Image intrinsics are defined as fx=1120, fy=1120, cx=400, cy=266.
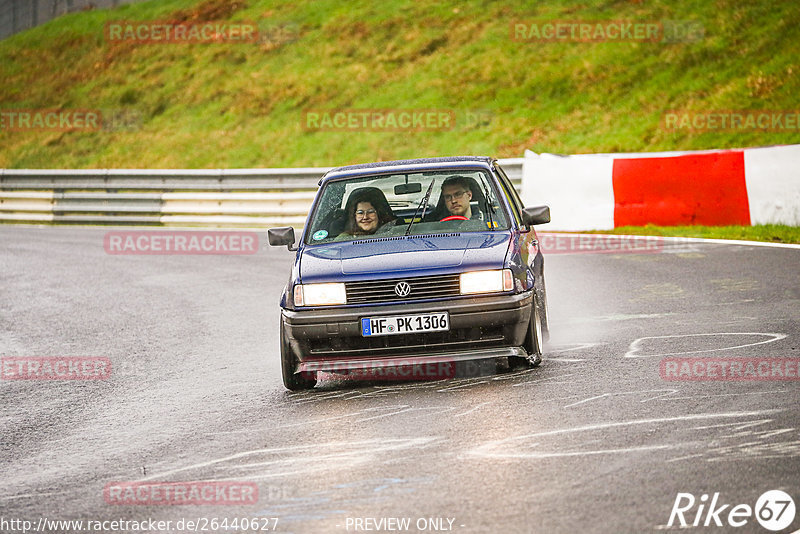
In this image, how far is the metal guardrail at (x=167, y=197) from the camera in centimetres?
2228

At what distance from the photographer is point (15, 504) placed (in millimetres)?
5215

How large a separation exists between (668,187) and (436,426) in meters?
11.6

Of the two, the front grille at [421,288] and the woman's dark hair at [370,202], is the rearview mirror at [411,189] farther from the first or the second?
the front grille at [421,288]

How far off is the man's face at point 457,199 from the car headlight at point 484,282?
1134 mm

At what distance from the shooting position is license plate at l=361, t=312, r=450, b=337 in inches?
280

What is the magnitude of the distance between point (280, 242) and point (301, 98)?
27353 millimetres

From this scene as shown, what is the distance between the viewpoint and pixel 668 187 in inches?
668

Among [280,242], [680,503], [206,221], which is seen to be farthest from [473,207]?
[206,221]

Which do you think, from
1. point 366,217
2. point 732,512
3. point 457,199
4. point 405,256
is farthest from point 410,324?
point 732,512

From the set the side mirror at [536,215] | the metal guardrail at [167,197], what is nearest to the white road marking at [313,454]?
the side mirror at [536,215]

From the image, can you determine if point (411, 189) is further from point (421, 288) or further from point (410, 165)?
point (421, 288)

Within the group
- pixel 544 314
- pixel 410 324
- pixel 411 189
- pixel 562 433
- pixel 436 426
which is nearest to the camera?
pixel 562 433

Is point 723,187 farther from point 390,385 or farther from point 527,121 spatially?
point 527,121

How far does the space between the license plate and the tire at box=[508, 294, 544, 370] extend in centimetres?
62
